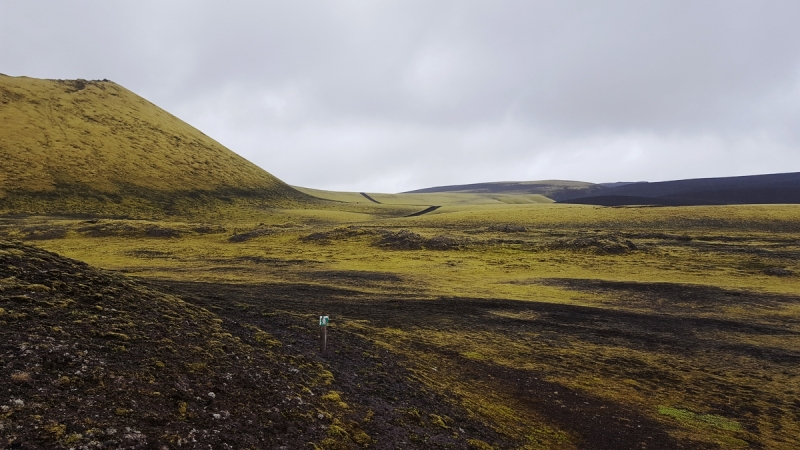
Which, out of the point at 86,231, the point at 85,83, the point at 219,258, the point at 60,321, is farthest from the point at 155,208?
the point at 60,321

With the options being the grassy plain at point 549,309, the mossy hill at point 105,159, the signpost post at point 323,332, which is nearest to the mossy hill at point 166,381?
the signpost post at point 323,332

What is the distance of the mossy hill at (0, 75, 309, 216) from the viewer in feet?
274

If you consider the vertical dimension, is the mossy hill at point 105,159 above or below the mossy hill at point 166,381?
above

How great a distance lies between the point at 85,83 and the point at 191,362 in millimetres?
152168

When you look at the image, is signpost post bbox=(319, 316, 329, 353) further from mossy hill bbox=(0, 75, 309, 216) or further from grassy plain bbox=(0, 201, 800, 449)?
mossy hill bbox=(0, 75, 309, 216)

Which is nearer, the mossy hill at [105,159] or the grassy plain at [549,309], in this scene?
the grassy plain at [549,309]

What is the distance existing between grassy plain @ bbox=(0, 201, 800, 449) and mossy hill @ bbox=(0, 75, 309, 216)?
3094cm

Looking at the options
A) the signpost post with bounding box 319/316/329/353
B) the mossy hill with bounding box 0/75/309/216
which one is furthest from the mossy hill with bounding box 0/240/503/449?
the mossy hill with bounding box 0/75/309/216

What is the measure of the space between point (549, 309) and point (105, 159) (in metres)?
107

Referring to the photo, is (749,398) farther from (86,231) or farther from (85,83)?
(85,83)

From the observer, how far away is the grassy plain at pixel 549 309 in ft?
40.6

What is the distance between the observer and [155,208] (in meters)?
87.3

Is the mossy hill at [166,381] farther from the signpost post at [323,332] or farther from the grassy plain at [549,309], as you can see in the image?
the grassy plain at [549,309]

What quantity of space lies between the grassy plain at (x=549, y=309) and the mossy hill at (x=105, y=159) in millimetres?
30940
